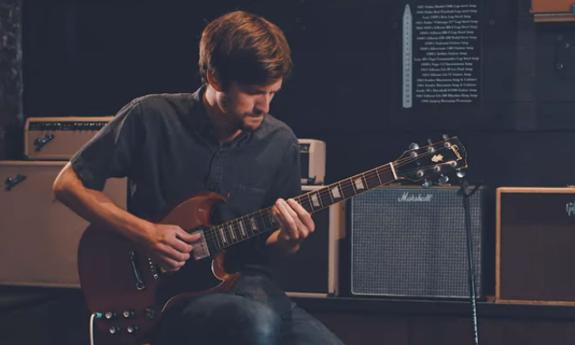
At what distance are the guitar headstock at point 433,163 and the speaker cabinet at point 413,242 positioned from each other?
807mm

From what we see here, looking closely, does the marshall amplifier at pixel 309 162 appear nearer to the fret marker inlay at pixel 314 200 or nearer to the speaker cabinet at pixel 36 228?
the speaker cabinet at pixel 36 228

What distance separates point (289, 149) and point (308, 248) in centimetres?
92

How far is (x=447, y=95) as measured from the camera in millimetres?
3846

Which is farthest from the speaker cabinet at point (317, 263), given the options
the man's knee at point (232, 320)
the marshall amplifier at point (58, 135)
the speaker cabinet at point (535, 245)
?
the man's knee at point (232, 320)

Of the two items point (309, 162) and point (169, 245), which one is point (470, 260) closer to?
point (309, 162)

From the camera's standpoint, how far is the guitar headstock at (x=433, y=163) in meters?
2.59

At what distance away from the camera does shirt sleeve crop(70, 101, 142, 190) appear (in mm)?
2508

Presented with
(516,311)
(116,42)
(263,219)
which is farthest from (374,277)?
(116,42)

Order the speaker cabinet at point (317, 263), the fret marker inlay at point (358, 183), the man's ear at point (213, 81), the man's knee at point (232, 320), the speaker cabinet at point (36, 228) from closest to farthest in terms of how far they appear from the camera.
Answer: the man's knee at point (232, 320) < the man's ear at point (213, 81) < the fret marker inlay at point (358, 183) < the speaker cabinet at point (317, 263) < the speaker cabinet at point (36, 228)

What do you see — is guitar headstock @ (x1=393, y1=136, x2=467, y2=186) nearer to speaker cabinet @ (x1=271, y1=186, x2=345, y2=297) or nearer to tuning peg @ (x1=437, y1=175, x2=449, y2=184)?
tuning peg @ (x1=437, y1=175, x2=449, y2=184)

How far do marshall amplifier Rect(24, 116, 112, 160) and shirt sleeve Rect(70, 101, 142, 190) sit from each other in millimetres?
1204

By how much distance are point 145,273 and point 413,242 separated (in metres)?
1.30

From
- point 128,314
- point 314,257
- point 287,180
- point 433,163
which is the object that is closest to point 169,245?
point 128,314

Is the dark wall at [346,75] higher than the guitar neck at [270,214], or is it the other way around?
the dark wall at [346,75]
